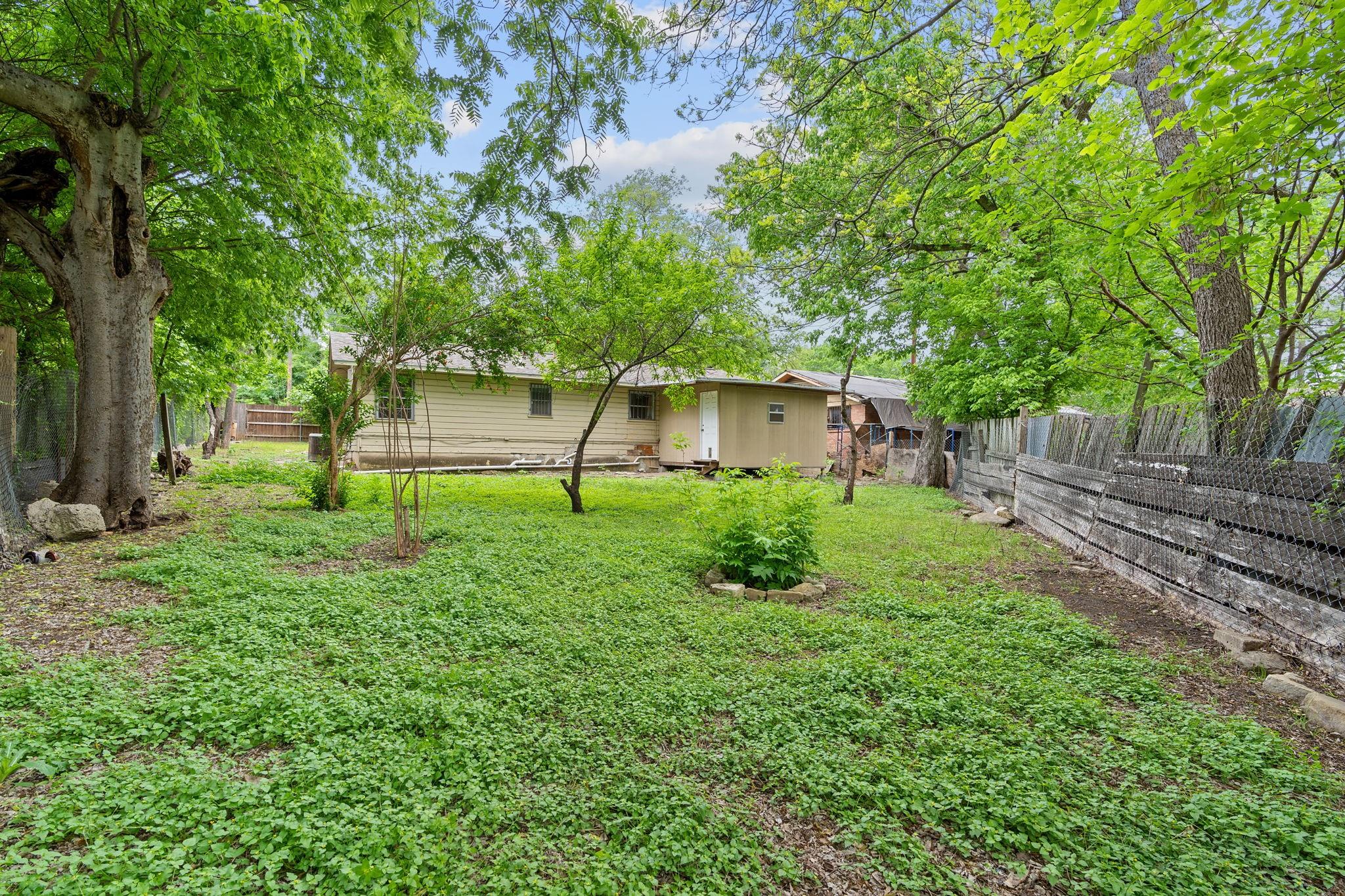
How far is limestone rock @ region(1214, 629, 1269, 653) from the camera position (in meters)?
3.64

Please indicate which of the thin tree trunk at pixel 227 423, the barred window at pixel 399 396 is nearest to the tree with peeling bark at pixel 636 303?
the barred window at pixel 399 396

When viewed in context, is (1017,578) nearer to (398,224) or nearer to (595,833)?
(595,833)

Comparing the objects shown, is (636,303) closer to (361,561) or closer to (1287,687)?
(361,561)

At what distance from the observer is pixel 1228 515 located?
4.23 meters

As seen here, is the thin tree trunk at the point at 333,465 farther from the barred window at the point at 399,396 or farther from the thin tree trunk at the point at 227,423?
the thin tree trunk at the point at 227,423

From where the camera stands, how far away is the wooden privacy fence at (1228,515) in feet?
11.1

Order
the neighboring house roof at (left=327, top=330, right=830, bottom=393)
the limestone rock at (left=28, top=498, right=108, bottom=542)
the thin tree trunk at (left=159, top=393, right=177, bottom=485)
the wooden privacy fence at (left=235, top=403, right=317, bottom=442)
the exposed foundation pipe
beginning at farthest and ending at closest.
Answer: the wooden privacy fence at (left=235, top=403, right=317, bottom=442)
the exposed foundation pipe
the neighboring house roof at (left=327, top=330, right=830, bottom=393)
the thin tree trunk at (left=159, top=393, right=177, bottom=485)
the limestone rock at (left=28, top=498, right=108, bottom=542)

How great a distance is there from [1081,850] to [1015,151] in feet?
21.1

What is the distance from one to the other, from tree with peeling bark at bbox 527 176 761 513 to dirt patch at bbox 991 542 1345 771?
4.94 m

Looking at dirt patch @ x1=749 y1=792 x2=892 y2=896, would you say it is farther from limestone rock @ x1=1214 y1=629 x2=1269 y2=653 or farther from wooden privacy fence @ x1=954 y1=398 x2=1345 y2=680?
limestone rock @ x1=1214 y1=629 x2=1269 y2=653

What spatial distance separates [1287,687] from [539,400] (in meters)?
16.2

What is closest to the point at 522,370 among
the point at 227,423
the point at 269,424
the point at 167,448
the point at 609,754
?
the point at 167,448

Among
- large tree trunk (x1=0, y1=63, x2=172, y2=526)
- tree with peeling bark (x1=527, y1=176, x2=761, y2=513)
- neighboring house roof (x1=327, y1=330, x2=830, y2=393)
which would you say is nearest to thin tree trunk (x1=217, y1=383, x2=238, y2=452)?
neighboring house roof (x1=327, y1=330, x2=830, y2=393)

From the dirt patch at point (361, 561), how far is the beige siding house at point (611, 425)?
31.8 feet
